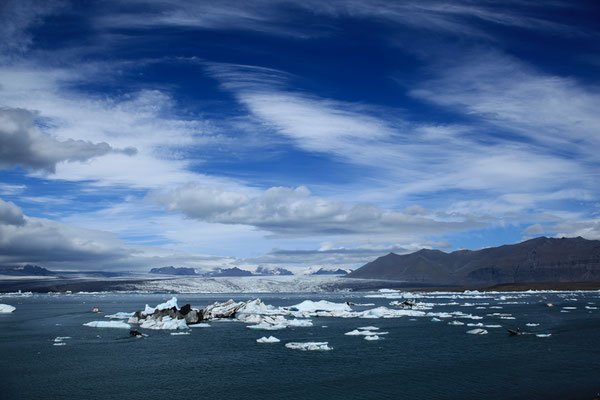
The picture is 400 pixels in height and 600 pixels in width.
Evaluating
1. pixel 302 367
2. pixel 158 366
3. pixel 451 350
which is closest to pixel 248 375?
pixel 302 367

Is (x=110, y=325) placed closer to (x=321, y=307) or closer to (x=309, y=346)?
(x=309, y=346)

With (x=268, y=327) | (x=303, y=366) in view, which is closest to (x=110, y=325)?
(x=268, y=327)

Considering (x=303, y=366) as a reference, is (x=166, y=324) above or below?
below

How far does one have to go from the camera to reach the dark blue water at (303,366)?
19.4 m

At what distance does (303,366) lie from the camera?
953 inches

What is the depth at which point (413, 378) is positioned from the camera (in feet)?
71.1

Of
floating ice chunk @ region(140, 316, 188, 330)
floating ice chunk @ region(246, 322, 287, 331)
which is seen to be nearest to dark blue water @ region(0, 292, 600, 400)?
floating ice chunk @ region(246, 322, 287, 331)

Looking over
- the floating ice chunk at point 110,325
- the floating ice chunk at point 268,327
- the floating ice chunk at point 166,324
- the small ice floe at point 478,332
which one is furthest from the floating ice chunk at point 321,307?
the floating ice chunk at point 110,325

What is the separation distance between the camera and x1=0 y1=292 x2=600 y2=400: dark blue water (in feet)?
63.6

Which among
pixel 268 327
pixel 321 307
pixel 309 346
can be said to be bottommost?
pixel 321 307

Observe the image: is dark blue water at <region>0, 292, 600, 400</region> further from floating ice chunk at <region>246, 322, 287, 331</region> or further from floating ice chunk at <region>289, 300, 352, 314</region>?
floating ice chunk at <region>289, 300, 352, 314</region>

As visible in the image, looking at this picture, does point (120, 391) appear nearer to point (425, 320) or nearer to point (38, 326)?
point (38, 326)

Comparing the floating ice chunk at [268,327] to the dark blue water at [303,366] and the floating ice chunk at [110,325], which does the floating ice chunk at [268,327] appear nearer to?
the dark blue water at [303,366]

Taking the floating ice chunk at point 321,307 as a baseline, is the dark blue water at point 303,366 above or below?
above
